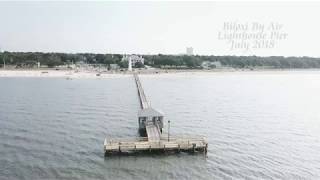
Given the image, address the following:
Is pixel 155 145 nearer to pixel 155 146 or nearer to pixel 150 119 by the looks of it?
pixel 155 146

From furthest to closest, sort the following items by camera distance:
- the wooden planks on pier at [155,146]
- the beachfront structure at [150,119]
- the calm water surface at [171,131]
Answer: the beachfront structure at [150,119] < the wooden planks on pier at [155,146] < the calm water surface at [171,131]

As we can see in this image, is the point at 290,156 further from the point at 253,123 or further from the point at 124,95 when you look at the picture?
the point at 124,95

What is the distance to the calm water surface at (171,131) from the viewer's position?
42062 mm

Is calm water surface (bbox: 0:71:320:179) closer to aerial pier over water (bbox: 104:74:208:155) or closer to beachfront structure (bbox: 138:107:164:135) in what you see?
aerial pier over water (bbox: 104:74:208:155)

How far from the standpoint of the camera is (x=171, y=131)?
58.9 metres

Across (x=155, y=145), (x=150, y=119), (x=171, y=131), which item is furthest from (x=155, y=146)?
(x=171, y=131)

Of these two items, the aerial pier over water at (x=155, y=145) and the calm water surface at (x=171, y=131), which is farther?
the aerial pier over water at (x=155, y=145)

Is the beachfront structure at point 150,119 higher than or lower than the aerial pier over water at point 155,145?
higher

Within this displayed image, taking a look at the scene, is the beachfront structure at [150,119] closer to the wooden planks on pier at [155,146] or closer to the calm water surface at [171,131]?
the calm water surface at [171,131]

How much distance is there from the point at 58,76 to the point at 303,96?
9321 centimetres

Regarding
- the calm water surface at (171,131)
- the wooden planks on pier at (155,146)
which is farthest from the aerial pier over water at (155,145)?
the calm water surface at (171,131)

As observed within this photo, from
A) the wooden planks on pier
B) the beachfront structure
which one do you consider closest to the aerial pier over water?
the wooden planks on pier

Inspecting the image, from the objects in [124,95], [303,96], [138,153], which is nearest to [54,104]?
[124,95]

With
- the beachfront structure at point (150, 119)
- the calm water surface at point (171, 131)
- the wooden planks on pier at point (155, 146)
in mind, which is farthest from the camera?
the beachfront structure at point (150, 119)
